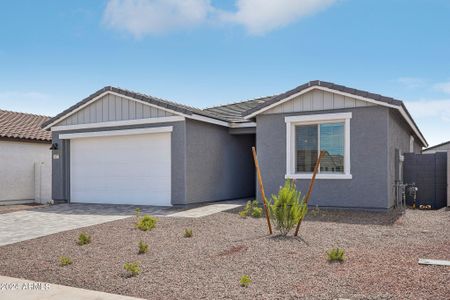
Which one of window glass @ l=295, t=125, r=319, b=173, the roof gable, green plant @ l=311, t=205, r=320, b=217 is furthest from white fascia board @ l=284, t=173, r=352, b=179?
the roof gable

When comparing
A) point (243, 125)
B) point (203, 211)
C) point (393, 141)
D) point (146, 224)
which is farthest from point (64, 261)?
point (393, 141)

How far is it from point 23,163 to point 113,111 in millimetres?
6661

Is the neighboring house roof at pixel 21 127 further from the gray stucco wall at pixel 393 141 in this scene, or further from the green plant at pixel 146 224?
the gray stucco wall at pixel 393 141

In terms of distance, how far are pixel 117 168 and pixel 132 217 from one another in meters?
4.07

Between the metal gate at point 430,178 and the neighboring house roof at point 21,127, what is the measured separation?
15.5 metres

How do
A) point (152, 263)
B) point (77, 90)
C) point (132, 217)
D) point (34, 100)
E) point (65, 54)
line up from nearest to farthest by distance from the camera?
point (152, 263) < point (132, 217) < point (65, 54) < point (77, 90) < point (34, 100)

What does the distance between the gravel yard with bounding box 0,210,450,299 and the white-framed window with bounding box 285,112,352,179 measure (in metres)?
2.46

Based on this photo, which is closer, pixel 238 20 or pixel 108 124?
pixel 238 20

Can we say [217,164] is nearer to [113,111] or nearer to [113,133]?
[113,133]

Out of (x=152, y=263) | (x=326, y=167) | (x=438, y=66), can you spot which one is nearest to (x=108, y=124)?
(x=326, y=167)

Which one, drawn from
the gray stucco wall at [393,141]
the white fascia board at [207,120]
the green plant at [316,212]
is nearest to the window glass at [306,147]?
the green plant at [316,212]

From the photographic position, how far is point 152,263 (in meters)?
6.29

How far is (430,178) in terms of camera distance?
44.3 feet

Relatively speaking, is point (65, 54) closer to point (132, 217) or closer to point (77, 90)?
point (77, 90)
